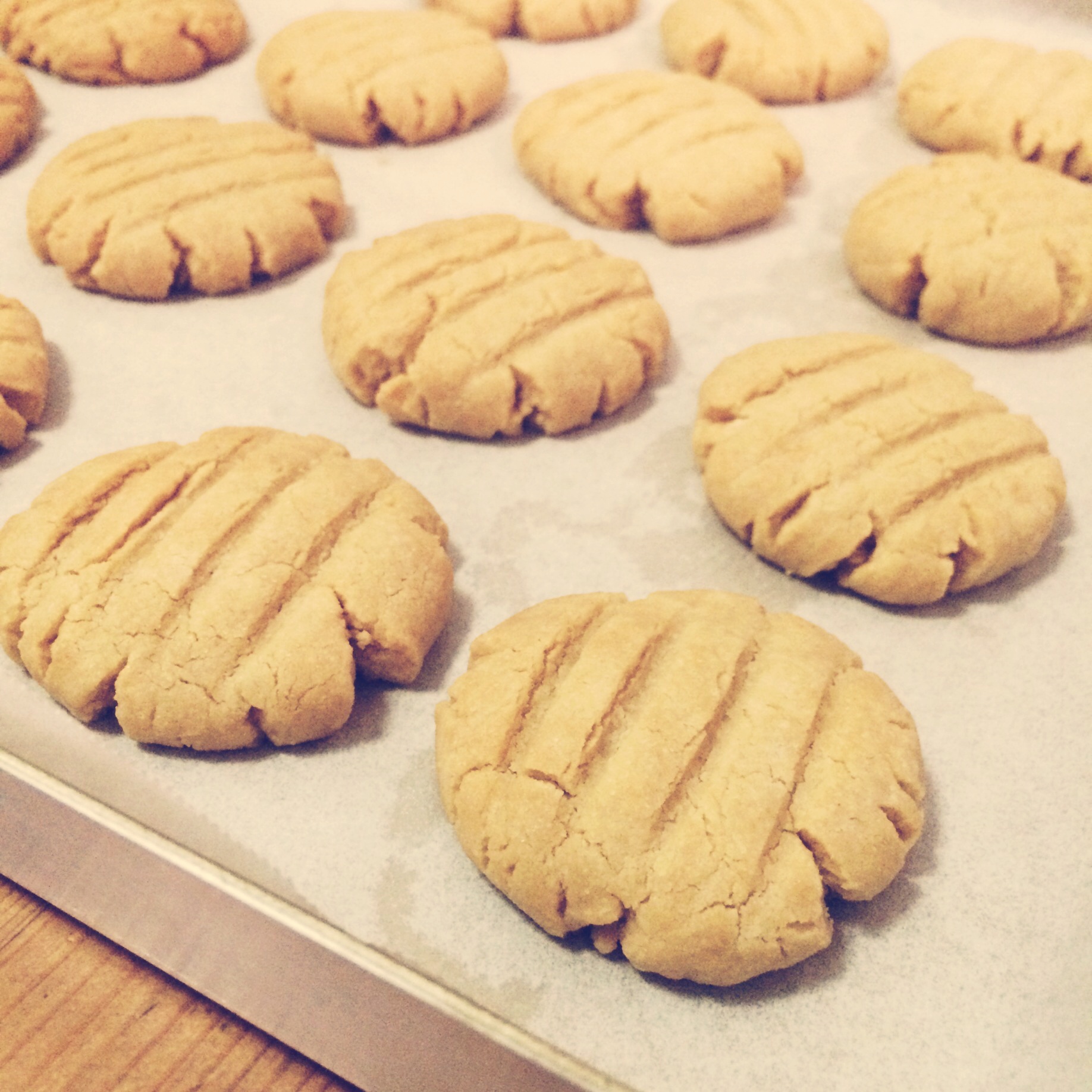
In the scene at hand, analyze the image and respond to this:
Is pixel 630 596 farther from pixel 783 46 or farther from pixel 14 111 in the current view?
pixel 14 111

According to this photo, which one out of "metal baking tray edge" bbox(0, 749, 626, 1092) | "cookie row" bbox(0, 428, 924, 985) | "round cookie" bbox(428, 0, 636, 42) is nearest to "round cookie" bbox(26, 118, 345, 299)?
"cookie row" bbox(0, 428, 924, 985)

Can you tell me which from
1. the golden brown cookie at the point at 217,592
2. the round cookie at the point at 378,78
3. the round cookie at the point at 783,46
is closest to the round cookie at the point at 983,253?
the round cookie at the point at 783,46

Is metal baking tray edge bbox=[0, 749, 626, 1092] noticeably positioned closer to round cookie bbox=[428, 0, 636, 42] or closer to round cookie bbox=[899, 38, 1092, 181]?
round cookie bbox=[899, 38, 1092, 181]

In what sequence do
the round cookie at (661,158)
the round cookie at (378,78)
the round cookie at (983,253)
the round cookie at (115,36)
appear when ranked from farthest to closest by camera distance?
the round cookie at (115,36), the round cookie at (378,78), the round cookie at (661,158), the round cookie at (983,253)

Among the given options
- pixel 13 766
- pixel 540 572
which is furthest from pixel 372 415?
pixel 13 766

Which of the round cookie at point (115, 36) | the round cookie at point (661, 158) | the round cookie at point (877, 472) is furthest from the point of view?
the round cookie at point (115, 36)

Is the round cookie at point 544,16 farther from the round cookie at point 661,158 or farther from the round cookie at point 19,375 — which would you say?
the round cookie at point 19,375

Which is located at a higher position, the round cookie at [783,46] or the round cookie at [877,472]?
the round cookie at [783,46]
